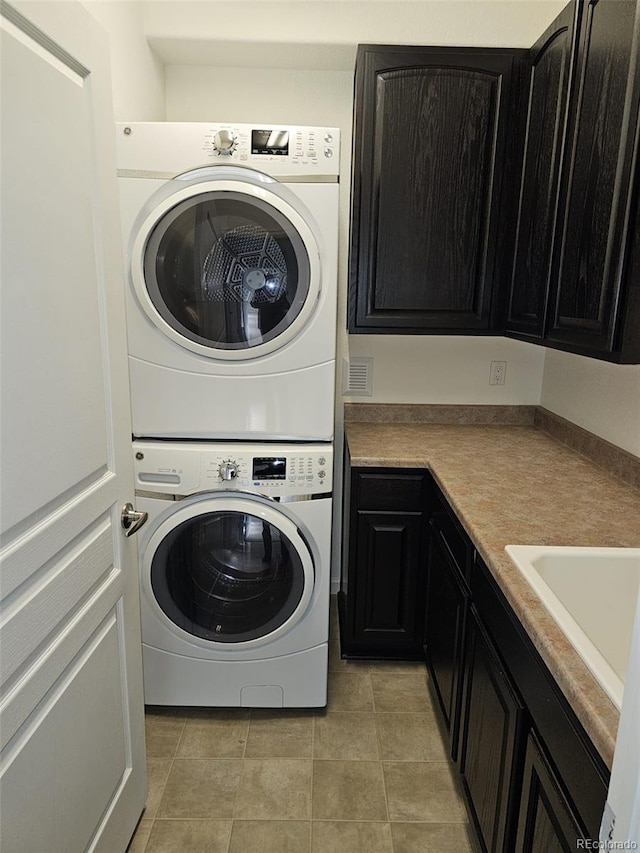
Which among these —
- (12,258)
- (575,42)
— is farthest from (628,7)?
(12,258)

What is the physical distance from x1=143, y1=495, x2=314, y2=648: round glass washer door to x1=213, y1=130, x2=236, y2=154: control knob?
1.04 metres

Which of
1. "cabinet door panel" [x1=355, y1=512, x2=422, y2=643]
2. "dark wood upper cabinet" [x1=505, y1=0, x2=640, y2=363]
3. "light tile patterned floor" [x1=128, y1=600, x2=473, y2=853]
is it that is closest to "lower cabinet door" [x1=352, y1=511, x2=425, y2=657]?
"cabinet door panel" [x1=355, y1=512, x2=422, y2=643]

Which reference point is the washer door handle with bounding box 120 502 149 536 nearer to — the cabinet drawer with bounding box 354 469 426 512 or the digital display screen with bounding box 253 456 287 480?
the digital display screen with bounding box 253 456 287 480

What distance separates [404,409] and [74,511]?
5.71ft

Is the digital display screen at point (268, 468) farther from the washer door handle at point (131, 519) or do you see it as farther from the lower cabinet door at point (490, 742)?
the lower cabinet door at point (490, 742)

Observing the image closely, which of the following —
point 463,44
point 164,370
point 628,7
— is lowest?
point 164,370

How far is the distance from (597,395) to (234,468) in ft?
4.44

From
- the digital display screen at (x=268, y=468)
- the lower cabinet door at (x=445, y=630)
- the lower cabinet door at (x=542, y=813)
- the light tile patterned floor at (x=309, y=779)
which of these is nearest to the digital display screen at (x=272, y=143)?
the digital display screen at (x=268, y=468)

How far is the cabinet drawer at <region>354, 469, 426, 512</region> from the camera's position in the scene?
2078 mm

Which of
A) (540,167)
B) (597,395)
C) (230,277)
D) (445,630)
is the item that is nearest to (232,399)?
(230,277)

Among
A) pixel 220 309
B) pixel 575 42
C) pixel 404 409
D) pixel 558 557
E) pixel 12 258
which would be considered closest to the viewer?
pixel 12 258

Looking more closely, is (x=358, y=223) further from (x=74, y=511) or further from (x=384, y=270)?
(x=74, y=511)

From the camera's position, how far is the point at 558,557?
1.24m

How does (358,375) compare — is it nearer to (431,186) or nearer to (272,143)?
(431,186)
